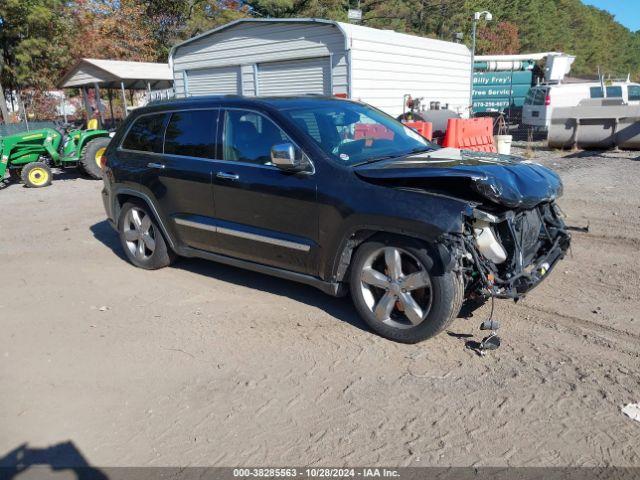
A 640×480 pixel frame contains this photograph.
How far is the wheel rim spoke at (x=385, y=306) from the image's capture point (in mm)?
4027

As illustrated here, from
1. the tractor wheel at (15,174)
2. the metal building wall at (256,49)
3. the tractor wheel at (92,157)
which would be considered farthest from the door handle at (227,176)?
the tractor wheel at (15,174)

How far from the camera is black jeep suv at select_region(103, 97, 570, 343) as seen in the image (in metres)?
3.77

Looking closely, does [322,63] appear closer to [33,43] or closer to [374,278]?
[374,278]

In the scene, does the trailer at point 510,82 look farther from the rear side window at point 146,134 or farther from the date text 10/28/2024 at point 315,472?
the date text 10/28/2024 at point 315,472

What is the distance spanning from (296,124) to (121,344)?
2.21 meters

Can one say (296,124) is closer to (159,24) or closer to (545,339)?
(545,339)

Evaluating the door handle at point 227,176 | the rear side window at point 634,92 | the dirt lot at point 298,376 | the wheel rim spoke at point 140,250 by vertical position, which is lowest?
the dirt lot at point 298,376

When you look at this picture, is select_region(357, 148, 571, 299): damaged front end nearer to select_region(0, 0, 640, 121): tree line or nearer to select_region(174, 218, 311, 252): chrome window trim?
select_region(174, 218, 311, 252): chrome window trim

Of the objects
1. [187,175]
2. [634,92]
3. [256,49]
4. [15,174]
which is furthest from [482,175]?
[634,92]

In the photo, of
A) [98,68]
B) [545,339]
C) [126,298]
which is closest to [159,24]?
[98,68]

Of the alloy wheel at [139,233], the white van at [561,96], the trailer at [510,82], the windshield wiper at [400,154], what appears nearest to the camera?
the windshield wiper at [400,154]

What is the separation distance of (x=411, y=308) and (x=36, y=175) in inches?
439

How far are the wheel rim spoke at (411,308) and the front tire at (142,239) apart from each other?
2887 mm

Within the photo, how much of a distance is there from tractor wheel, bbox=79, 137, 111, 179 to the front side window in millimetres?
8726
